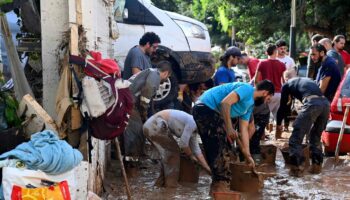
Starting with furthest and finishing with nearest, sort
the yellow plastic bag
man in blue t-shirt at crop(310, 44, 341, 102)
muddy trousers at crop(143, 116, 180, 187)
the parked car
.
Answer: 1. man in blue t-shirt at crop(310, 44, 341, 102)
2. the parked car
3. muddy trousers at crop(143, 116, 180, 187)
4. the yellow plastic bag

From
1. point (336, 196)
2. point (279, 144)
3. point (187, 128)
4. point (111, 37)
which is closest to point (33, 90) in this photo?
point (187, 128)

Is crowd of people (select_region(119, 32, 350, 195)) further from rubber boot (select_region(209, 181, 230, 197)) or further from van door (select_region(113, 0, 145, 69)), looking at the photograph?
van door (select_region(113, 0, 145, 69))

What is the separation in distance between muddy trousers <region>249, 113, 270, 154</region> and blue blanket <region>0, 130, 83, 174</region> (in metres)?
4.86

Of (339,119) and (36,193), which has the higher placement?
(36,193)

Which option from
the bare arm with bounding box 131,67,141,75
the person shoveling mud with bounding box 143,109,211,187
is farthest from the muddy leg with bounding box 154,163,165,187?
the bare arm with bounding box 131,67,141,75

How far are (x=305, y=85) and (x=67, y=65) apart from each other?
4.13m

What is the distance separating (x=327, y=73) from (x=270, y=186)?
8.95ft

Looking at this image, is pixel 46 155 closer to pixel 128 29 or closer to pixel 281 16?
pixel 128 29

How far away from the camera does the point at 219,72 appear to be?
376 inches

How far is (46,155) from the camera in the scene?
408 cm

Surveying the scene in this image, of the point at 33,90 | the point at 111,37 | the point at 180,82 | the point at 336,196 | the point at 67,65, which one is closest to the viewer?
the point at 67,65

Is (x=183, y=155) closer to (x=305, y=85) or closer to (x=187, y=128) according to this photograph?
(x=187, y=128)

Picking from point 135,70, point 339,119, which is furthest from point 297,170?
point 135,70

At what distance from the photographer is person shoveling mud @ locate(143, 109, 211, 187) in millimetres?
7168
